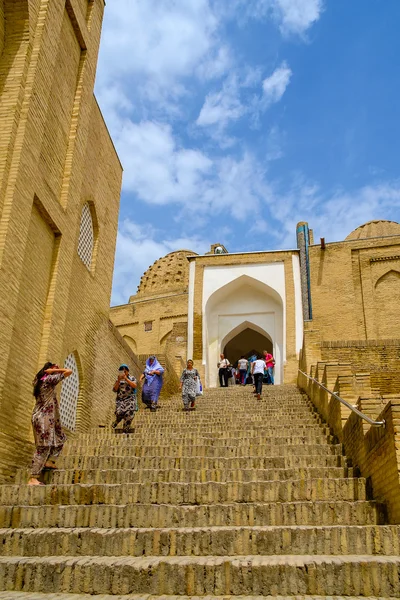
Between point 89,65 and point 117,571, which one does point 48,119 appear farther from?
point 117,571

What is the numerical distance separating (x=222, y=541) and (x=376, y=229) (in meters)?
24.7

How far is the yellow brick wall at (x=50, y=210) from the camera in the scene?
7.39 metres

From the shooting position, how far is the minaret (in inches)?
832

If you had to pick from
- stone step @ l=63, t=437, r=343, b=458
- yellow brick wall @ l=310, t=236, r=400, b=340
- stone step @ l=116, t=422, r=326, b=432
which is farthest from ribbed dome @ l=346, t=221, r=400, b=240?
stone step @ l=63, t=437, r=343, b=458

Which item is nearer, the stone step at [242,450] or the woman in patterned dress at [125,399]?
the stone step at [242,450]

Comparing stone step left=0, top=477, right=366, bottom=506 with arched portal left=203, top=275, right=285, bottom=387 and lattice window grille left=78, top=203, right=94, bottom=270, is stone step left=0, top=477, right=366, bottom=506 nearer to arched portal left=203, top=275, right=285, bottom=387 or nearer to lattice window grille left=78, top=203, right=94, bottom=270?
lattice window grille left=78, top=203, right=94, bottom=270

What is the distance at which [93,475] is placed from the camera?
5617 mm

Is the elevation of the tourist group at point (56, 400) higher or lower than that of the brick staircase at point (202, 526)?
higher

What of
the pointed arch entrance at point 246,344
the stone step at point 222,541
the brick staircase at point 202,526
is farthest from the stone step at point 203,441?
the pointed arch entrance at point 246,344

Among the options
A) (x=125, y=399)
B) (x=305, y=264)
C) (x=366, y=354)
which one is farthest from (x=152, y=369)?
(x=305, y=264)

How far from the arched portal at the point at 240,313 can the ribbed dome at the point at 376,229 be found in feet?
28.1

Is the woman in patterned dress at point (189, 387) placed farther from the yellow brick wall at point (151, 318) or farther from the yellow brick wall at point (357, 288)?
the yellow brick wall at point (151, 318)

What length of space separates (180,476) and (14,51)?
6.44 metres

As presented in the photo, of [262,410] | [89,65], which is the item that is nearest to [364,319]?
[262,410]
